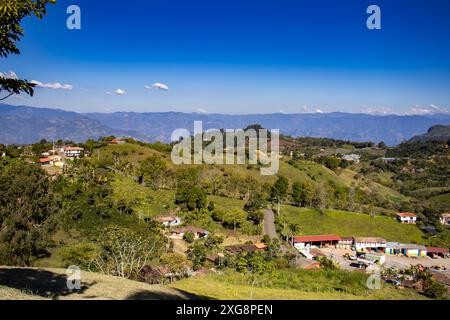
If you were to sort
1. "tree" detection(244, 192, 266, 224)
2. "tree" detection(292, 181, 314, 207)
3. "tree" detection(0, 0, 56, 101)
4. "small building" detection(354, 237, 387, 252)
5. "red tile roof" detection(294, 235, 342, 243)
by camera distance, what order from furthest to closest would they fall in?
"tree" detection(292, 181, 314, 207) < "small building" detection(354, 237, 387, 252) < "tree" detection(244, 192, 266, 224) < "red tile roof" detection(294, 235, 342, 243) < "tree" detection(0, 0, 56, 101)

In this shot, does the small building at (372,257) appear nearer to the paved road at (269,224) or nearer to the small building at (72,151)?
the paved road at (269,224)

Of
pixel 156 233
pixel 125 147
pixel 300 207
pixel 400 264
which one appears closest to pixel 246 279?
pixel 156 233

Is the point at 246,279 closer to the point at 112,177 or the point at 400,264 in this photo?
the point at 400,264

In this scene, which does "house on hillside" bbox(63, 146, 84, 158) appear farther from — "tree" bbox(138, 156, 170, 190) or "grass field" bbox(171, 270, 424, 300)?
"grass field" bbox(171, 270, 424, 300)

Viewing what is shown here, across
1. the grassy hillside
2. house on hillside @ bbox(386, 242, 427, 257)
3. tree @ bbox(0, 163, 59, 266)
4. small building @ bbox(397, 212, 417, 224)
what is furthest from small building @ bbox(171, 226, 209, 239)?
small building @ bbox(397, 212, 417, 224)

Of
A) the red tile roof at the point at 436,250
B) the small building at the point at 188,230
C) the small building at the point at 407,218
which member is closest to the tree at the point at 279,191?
the small building at the point at 188,230

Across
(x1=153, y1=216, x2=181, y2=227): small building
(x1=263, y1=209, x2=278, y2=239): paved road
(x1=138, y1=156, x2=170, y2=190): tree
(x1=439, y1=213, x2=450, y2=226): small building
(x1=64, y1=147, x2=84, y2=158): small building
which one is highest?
(x1=64, y1=147, x2=84, y2=158): small building
